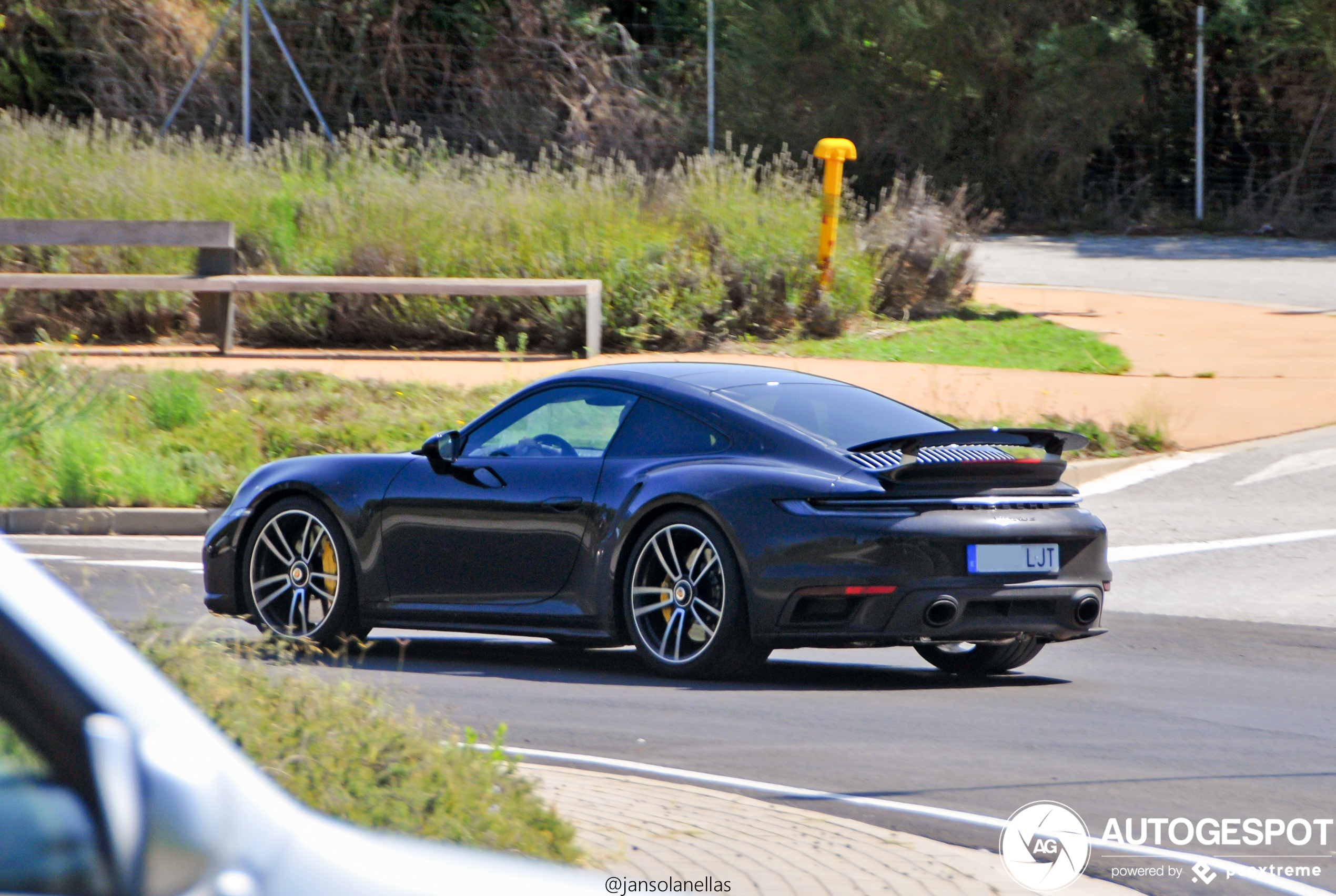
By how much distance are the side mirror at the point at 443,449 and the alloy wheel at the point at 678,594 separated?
47.9 inches

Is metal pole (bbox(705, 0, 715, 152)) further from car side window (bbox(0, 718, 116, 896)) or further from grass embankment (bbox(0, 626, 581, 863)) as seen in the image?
car side window (bbox(0, 718, 116, 896))

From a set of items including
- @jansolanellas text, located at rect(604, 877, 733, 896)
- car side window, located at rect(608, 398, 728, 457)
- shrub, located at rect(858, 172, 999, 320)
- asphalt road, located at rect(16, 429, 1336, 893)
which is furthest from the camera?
shrub, located at rect(858, 172, 999, 320)

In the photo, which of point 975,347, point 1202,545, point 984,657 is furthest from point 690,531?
point 975,347

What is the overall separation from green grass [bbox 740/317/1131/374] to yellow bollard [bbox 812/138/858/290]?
0.81 metres

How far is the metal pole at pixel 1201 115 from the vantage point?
91.1ft

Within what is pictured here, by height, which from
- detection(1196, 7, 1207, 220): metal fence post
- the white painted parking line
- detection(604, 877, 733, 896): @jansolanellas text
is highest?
detection(1196, 7, 1207, 220): metal fence post

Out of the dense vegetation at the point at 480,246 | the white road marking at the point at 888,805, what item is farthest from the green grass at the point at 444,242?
the white road marking at the point at 888,805

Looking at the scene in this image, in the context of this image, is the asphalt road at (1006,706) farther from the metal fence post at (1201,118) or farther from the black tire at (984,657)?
the metal fence post at (1201,118)

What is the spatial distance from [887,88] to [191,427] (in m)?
18.3

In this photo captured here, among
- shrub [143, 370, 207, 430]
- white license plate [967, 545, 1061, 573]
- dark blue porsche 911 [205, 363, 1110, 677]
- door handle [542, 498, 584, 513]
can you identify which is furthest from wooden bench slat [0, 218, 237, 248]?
white license plate [967, 545, 1061, 573]

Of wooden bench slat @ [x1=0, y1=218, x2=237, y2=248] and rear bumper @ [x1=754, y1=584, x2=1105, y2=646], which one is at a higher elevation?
wooden bench slat @ [x1=0, y1=218, x2=237, y2=248]

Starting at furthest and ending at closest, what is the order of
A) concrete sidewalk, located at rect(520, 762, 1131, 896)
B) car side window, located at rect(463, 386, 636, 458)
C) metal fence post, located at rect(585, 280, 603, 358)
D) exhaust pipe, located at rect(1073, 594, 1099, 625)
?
metal fence post, located at rect(585, 280, 603, 358) < car side window, located at rect(463, 386, 636, 458) < exhaust pipe, located at rect(1073, 594, 1099, 625) < concrete sidewalk, located at rect(520, 762, 1131, 896)

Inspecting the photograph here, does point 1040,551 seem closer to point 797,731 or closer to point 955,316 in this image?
point 797,731

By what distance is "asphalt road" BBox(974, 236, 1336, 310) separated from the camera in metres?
21.0
